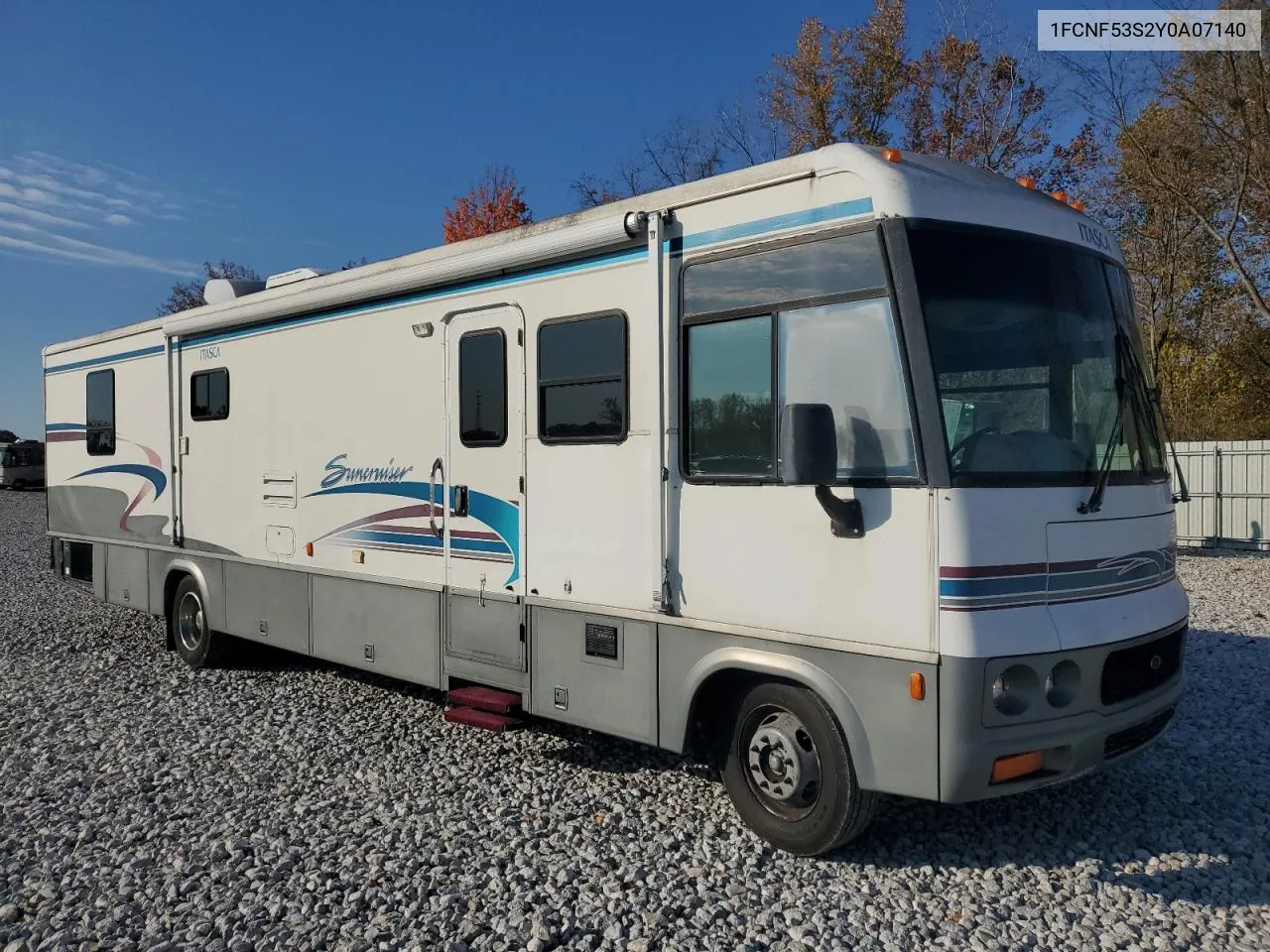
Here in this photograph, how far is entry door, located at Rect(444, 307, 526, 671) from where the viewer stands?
5516mm

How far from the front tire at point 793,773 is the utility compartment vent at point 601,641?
723 mm

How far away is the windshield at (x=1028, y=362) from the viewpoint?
3912 mm

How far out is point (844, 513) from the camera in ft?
13.1

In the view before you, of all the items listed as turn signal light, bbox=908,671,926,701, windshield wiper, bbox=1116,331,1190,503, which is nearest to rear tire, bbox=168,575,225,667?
turn signal light, bbox=908,671,926,701

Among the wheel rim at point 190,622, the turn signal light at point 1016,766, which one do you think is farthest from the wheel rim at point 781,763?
the wheel rim at point 190,622

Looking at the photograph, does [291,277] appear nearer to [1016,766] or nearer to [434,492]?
[434,492]

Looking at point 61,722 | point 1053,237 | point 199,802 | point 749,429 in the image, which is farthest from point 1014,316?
point 61,722

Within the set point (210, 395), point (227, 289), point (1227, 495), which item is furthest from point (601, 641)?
point (1227, 495)

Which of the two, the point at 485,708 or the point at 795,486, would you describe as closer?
the point at 795,486

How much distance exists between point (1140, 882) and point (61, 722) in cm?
644

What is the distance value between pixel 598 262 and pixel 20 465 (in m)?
39.6

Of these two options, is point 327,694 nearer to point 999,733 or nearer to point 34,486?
point 999,733

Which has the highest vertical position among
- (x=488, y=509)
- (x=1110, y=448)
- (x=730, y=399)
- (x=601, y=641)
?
(x=730, y=399)

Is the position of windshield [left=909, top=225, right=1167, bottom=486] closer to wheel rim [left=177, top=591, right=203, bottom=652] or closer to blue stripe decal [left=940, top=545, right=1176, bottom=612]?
blue stripe decal [left=940, top=545, right=1176, bottom=612]
